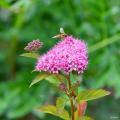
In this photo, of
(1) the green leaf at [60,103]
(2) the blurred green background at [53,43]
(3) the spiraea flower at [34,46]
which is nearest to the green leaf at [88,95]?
(1) the green leaf at [60,103]

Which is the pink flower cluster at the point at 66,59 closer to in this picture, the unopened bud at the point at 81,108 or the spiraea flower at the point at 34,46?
the spiraea flower at the point at 34,46

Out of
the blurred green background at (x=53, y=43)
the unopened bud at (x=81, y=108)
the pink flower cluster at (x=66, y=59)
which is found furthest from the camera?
the blurred green background at (x=53, y=43)

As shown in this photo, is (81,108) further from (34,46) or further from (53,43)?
(53,43)

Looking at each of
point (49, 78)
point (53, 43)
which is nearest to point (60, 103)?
point (49, 78)

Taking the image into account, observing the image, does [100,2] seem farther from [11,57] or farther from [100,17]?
[11,57]

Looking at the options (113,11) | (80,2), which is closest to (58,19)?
(80,2)

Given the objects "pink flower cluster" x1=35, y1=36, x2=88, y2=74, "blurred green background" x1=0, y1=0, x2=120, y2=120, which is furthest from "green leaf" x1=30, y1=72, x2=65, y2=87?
"blurred green background" x1=0, y1=0, x2=120, y2=120
